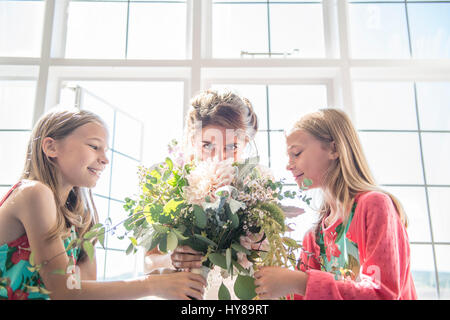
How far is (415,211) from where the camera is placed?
176cm

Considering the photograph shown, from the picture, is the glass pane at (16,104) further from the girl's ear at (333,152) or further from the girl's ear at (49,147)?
the girl's ear at (333,152)

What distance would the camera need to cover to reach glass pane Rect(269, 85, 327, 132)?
1.85 meters

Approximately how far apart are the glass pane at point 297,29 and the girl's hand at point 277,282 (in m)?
1.41

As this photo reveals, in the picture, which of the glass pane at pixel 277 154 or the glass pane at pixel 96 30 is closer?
the glass pane at pixel 277 154

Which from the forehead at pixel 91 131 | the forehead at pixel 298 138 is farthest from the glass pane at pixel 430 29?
the forehead at pixel 91 131

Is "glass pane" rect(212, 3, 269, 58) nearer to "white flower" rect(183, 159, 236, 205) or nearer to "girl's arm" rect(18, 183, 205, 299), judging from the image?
"white flower" rect(183, 159, 236, 205)

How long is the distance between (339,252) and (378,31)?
56.2 inches

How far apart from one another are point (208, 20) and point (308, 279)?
157cm

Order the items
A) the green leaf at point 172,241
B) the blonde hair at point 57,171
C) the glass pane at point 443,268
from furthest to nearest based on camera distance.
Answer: the glass pane at point 443,268 → the blonde hair at point 57,171 → the green leaf at point 172,241

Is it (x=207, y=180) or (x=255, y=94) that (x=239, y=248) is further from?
(x=255, y=94)

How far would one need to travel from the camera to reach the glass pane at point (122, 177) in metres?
1.84

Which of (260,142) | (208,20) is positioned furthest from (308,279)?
(208,20)

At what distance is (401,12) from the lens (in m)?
1.98

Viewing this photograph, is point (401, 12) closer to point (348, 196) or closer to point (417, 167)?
point (417, 167)
